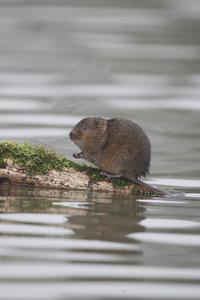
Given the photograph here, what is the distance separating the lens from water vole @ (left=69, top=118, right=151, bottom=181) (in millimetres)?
8320

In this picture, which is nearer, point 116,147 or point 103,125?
point 116,147

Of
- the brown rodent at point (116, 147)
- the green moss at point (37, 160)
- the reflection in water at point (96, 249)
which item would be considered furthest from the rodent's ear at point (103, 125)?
the reflection in water at point (96, 249)

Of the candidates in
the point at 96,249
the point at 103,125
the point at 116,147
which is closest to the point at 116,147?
the point at 116,147

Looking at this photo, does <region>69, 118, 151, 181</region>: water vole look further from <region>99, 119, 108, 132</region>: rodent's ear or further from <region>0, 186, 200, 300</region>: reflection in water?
<region>0, 186, 200, 300</region>: reflection in water

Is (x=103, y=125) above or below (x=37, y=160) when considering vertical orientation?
above

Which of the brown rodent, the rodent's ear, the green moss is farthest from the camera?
the rodent's ear

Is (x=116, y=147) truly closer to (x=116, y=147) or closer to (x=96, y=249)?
(x=116, y=147)

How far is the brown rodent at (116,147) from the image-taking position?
8.32 meters

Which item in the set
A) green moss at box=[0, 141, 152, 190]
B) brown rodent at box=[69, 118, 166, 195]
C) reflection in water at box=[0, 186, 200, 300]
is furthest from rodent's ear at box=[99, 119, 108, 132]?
reflection in water at box=[0, 186, 200, 300]

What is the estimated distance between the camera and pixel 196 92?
51.0ft

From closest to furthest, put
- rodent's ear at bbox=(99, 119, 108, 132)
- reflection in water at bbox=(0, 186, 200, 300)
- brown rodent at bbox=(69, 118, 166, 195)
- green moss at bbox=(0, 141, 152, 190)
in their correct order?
reflection in water at bbox=(0, 186, 200, 300)
green moss at bbox=(0, 141, 152, 190)
brown rodent at bbox=(69, 118, 166, 195)
rodent's ear at bbox=(99, 119, 108, 132)

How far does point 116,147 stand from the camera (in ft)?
27.5

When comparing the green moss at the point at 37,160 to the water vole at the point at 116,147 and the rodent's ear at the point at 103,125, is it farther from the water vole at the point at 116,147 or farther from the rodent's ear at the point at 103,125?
the rodent's ear at the point at 103,125

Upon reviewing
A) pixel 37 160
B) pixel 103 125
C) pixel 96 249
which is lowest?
pixel 96 249
